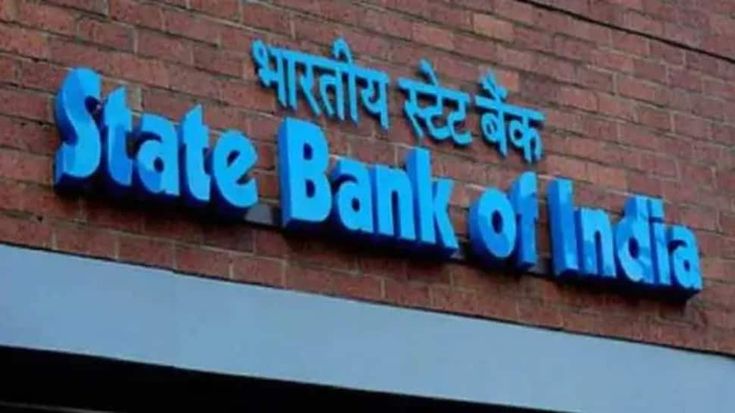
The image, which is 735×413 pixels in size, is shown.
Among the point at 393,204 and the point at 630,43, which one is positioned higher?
the point at 630,43

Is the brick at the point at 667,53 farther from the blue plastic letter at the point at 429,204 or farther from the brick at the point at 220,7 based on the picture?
the brick at the point at 220,7

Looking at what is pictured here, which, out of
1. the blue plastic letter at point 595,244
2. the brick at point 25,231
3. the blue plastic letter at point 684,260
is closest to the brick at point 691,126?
the blue plastic letter at point 684,260

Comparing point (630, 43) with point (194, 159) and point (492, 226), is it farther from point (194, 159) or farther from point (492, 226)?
point (194, 159)

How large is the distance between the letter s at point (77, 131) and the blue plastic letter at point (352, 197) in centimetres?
99

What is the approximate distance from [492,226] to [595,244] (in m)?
0.54

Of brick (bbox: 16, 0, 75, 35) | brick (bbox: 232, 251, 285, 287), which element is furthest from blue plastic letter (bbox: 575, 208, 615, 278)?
brick (bbox: 16, 0, 75, 35)

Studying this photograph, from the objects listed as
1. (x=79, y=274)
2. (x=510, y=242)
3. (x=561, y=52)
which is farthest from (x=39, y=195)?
(x=561, y=52)

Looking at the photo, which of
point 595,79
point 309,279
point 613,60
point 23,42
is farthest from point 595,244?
point 23,42

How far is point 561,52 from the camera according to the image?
7.53 meters

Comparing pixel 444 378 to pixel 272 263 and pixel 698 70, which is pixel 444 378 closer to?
pixel 272 263

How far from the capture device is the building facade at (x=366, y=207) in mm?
5883

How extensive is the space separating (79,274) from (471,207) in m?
1.79

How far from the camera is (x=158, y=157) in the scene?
6047 mm

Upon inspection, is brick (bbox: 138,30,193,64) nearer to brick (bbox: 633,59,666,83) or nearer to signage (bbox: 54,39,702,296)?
signage (bbox: 54,39,702,296)
